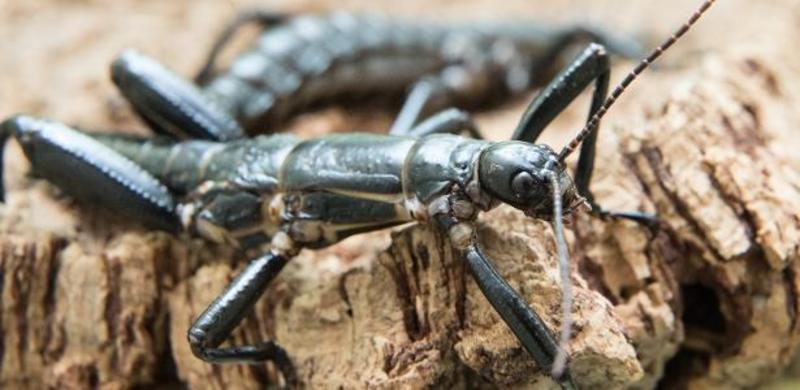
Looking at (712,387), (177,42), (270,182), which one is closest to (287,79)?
(177,42)

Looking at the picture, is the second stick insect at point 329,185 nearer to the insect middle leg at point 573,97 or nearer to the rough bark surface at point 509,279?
the insect middle leg at point 573,97

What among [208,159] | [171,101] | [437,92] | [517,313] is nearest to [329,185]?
[208,159]

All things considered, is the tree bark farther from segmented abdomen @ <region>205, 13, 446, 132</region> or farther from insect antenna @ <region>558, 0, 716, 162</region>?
segmented abdomen @ <region>205, 13, 446, 132</region>

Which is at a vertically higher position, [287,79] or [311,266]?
[287,79]

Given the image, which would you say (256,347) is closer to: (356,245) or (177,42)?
(356,245)

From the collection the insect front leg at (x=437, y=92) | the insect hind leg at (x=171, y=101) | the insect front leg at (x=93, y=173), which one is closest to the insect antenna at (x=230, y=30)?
the insect hind leg at (x=171, y=101)

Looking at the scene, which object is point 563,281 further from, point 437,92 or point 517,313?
point 437,92

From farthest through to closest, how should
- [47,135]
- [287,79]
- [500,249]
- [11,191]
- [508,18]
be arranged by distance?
1. [508,18]
2. [287,79]
3. [11,191]
4. [47,135]
5. [500,249]
